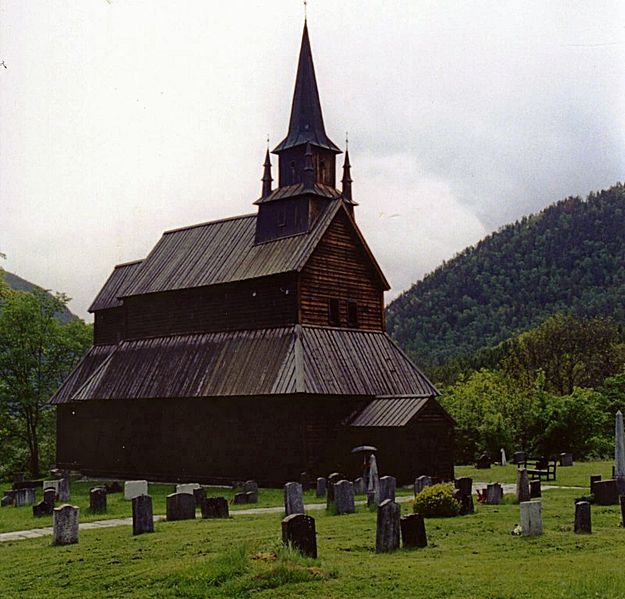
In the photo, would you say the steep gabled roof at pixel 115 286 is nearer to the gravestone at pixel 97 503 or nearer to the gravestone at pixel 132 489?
the gravestone at pixel 132 489

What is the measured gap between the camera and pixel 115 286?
51656mm

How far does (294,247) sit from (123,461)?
45.2 feet

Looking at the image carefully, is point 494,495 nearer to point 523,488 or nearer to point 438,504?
point 523,488

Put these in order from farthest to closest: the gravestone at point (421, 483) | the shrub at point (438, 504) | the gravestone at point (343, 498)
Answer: the gravestone at point (421, 483) → the gravestone at point (343, 498) → the shrub at point (438, 504)

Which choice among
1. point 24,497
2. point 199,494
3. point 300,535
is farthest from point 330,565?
point 24,497

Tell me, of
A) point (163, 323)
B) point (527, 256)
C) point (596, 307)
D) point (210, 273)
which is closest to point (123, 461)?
point (163, 323)

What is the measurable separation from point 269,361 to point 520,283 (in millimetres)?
108401

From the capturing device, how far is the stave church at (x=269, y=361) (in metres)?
36.9

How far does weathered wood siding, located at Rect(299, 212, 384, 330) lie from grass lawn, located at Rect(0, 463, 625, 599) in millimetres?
19186

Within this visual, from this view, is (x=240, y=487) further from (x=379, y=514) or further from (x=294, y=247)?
(x=379, y=514)

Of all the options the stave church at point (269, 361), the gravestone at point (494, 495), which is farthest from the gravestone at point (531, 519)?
the stave church at point (269, 361)

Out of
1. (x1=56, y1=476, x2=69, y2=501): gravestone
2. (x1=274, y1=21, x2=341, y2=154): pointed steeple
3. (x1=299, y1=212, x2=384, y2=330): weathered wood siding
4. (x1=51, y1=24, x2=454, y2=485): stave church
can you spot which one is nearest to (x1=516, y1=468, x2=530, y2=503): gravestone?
(x1=51, y1=24, x2=454, y2=485): stave church

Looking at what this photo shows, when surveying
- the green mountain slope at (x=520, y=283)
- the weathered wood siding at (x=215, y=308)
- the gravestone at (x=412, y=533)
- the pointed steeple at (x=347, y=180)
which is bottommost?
the gravestone at (x=412, y=533)

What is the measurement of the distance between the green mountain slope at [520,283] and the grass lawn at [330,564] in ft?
339
